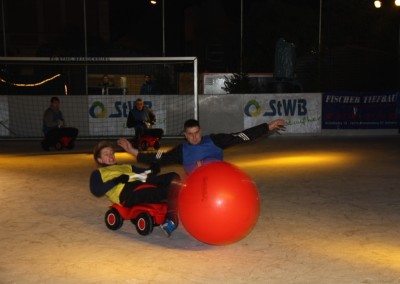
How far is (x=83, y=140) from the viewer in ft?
60.1

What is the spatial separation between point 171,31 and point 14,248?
50166 mm

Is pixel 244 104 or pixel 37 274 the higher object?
pixel 244 104

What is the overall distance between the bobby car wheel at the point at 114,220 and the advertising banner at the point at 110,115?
12400 millimetres

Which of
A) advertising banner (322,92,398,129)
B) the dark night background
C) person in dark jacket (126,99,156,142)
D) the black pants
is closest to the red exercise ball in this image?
the black pants

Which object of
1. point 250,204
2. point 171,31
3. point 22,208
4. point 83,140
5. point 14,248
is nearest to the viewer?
point 250,204

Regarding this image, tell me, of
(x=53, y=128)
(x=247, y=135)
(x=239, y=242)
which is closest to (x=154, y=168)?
(x=247, y=135)

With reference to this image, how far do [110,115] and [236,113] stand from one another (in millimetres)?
4510

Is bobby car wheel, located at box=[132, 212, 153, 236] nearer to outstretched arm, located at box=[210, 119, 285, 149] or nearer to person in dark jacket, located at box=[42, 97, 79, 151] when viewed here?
outstretched arm, located at box=[210, 119, 285, 149]

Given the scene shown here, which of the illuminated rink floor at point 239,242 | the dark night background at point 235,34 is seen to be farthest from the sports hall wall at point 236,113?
the illuminated rink floor at point 239,242

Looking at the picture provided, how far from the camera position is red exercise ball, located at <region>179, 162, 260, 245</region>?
5.41m

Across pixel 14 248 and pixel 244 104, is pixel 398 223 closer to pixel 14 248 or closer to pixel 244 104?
pixel 14 248

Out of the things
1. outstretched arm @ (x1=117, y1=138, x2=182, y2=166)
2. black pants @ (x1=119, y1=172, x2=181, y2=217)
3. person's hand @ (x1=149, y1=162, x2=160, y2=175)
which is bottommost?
black pants @ (x1=119, y1=172, x2=181, y2=217)

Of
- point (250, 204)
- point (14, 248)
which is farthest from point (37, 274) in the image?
point (250, 204)

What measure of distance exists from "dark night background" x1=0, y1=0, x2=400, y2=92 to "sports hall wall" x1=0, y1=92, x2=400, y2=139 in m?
3.63
